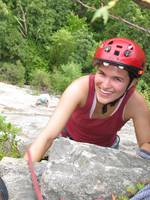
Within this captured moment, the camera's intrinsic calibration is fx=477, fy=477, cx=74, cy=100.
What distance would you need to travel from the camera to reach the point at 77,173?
9.07 ft

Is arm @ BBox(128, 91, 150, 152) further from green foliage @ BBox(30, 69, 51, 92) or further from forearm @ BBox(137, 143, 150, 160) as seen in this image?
green foliage @ BBox(30, 69, 51, 92)

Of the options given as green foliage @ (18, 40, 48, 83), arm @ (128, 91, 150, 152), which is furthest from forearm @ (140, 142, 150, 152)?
green foliage @ (18, 40, 48, 83)

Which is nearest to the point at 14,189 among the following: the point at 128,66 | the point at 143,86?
the point at 128,66

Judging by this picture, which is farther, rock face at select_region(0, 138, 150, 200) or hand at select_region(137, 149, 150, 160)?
hand at select_region(137, 149, 150, 160)

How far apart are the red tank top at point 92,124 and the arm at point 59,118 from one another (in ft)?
0.36

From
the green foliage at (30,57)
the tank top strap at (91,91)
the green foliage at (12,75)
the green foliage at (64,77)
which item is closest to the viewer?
the tank top strap at (91,91)

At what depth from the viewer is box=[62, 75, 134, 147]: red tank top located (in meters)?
3.42

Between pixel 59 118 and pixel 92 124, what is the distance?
427 mm

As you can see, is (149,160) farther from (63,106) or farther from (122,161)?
(63,106)

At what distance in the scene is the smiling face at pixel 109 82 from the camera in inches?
127

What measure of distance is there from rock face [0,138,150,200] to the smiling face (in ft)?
1.30

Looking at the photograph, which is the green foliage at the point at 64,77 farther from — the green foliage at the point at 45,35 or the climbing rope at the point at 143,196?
the climbing rope at the point at 143,196

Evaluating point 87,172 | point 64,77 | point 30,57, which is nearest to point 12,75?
point 64,77

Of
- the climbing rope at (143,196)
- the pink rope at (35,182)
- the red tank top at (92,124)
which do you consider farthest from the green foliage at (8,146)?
the climbing rope at (143,196)
